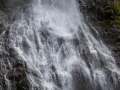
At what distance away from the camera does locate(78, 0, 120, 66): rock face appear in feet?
46.2

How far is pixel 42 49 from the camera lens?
12.5m

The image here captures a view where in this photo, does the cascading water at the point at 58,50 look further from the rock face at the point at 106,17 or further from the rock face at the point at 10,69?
the rock face at the point at 106,17

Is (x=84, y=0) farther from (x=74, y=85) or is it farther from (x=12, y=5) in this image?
(x=74, y=85)

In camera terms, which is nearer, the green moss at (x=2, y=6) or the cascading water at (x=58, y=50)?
the cascading water at (x=58, y=50)

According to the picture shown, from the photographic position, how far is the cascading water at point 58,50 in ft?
36.1

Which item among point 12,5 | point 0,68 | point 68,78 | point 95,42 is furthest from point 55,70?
point 12,5

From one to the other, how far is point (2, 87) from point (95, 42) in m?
6.31

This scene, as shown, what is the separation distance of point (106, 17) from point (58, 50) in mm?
4823

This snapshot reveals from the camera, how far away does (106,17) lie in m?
15.5

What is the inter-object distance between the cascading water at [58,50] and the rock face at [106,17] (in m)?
0.61

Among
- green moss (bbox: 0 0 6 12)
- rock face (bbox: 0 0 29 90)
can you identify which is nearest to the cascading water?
rock face (bbox: 0 0 29 90)

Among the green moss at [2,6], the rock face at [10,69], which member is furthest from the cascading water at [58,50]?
the green moss at [2,6]

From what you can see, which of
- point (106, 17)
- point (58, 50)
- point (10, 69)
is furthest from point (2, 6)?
point (106, 17)

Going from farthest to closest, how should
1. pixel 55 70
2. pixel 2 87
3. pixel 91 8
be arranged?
pixel 91 8 < pixel 55 70 < pixel 2 87
